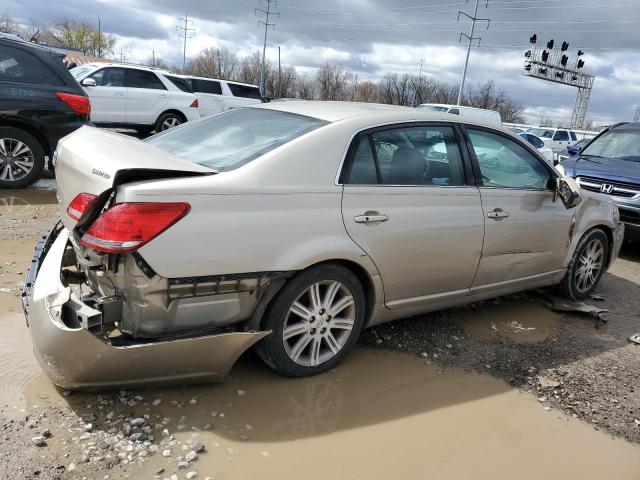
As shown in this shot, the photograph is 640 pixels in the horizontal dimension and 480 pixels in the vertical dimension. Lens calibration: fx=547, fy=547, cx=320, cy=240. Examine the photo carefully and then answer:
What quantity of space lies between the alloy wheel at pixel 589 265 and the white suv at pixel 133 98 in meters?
11.0

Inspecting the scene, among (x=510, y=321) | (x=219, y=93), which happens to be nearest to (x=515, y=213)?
(x=510, y=321)

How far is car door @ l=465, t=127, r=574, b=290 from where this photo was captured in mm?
3938

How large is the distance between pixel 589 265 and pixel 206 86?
46.7 feet

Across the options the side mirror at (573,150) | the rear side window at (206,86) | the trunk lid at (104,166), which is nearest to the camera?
Result: the trunk lid at (104,166)

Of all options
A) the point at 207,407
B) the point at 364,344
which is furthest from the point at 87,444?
the point at 364,344

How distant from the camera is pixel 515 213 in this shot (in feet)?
13.4

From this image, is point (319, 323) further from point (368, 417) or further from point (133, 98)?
point (133, 98)

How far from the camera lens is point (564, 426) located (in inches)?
123

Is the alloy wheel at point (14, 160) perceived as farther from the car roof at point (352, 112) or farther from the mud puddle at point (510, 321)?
the mud puddle at point (510, 321)

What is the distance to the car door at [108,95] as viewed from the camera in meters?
12.6

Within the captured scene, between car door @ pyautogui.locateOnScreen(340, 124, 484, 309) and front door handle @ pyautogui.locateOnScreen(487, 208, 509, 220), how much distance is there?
0.13 m

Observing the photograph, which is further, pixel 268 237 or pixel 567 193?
pixel 567 193

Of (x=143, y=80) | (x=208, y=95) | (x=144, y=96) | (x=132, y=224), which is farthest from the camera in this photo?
(x=208, y=95)

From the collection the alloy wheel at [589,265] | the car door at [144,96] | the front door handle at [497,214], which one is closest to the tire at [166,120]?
the car door at [144,96]
